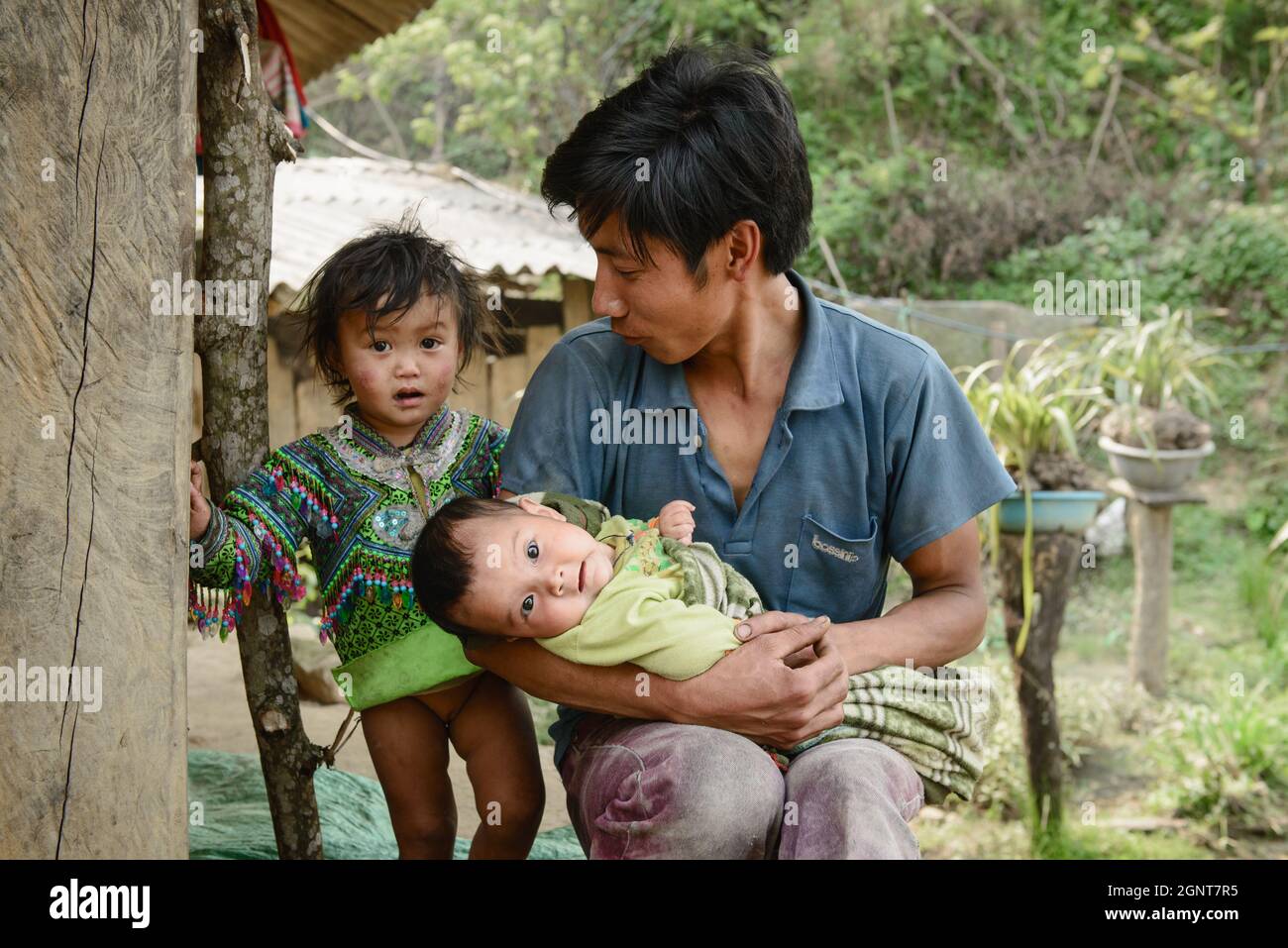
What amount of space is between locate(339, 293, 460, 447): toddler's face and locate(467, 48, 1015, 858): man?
0.23m

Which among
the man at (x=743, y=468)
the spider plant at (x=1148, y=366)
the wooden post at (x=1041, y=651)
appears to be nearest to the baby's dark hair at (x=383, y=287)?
the man at (x=743, y=468)

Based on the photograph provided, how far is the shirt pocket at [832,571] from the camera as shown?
7.70 feet

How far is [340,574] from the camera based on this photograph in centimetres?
247

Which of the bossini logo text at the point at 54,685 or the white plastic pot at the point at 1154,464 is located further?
the white plastic pot at the point at 1154,464

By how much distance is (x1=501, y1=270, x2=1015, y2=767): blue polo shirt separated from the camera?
2.34 meters

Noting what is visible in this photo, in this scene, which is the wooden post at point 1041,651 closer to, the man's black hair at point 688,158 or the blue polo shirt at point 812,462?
the blue polo shirt at point 812,462

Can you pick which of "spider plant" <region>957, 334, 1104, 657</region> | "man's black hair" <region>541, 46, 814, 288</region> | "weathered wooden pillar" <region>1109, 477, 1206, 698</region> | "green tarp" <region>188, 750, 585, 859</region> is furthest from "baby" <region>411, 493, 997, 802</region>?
"weathered wooden pillar" <region>1109, 477, 1206, 698</region>

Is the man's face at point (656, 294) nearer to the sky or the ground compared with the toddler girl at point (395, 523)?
nearer to the sky

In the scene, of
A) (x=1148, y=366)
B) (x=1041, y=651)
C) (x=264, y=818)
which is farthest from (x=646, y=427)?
(x=1148, y=366)

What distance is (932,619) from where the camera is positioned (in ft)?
7.47

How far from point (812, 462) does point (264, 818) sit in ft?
6.17

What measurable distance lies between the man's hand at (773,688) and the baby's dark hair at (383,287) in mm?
961
